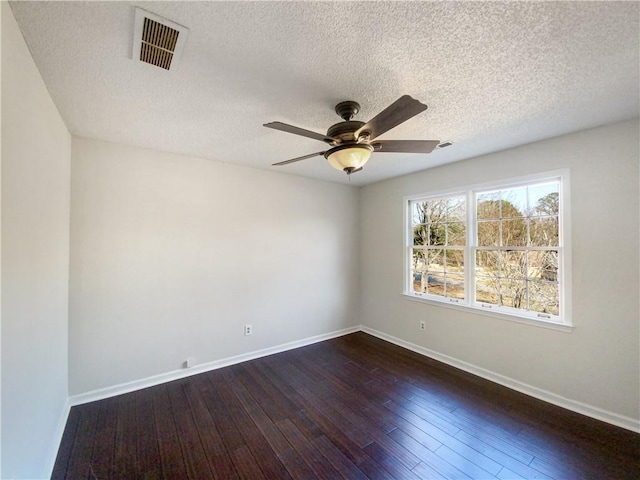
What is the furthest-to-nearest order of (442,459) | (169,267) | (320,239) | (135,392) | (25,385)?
1. (320,239)
2. (169,267)
3. (135,392)
4. (442,459)
5. (25,385)

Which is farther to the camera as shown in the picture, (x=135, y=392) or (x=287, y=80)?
(x=135, y=392)

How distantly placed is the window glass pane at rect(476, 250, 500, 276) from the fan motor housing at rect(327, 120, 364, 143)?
7.87ft

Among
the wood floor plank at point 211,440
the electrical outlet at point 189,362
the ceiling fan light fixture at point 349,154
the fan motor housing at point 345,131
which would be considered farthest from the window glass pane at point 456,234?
the electrical outlet at point 189,362

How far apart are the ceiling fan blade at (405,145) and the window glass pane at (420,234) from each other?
2.10 metres

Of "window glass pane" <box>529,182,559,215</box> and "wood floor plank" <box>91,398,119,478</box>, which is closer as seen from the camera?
"wood floor plank" <box>91,398,119,478</box>

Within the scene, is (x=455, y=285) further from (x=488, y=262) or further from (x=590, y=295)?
(x=590, y=295)

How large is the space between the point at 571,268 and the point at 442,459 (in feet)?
6.76

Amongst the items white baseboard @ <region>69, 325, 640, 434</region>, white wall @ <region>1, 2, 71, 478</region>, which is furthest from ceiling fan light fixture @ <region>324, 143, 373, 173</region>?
white baseboard @ <region>69, 325, 640, 434</region>

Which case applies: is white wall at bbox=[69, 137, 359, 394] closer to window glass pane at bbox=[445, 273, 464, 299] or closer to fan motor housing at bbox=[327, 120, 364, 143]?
window glass pane at bbox=[445, 273, 464, 299]

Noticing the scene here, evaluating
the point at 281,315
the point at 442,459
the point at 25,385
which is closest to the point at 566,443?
the point at 442,459

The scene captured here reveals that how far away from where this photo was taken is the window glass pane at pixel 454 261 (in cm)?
342

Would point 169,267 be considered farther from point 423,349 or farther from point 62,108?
point 423,349

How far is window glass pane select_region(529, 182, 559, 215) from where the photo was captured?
2.66 metres

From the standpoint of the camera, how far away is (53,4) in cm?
115
